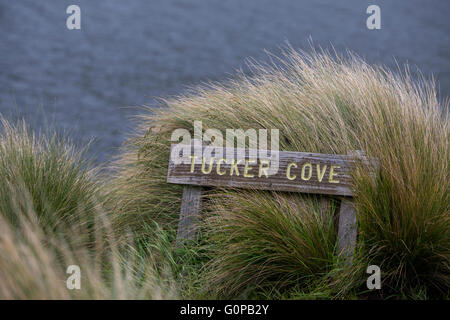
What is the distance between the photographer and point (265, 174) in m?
3.36

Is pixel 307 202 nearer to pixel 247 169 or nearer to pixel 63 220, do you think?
pixel 247 169

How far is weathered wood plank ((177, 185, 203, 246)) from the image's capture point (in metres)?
3.48

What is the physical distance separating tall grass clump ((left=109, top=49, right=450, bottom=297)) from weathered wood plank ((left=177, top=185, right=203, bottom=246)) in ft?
0.29

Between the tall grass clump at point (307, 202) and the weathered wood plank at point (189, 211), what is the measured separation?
9cm

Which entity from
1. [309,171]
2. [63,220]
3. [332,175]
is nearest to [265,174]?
[309,171]

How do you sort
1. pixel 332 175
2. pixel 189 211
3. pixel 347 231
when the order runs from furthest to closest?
pixel 189 211 < pixel 332 175 < pixel 347 231

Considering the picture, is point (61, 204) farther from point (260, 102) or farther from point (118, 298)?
point (260, 102)

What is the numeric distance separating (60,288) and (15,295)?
0.25 m

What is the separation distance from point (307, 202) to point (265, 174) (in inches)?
11.9

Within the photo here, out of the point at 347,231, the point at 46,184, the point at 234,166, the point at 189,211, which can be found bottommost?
the point at 347,231

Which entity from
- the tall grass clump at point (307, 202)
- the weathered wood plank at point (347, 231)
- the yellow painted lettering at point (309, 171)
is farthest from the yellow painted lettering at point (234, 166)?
the weathered wood plank at point (347, 231)

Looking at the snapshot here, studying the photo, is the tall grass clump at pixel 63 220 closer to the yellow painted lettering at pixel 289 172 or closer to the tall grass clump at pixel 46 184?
the tall grass clump at pixel 46 184

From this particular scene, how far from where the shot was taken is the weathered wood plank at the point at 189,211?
348 cm

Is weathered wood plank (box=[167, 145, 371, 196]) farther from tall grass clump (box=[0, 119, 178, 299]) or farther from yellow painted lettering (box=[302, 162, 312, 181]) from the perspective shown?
tall grass clump (box=[0, 119, 178, 299])
